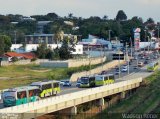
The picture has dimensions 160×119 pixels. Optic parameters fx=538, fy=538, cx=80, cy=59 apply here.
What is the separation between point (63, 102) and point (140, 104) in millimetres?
13448

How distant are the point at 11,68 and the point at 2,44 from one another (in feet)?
74.1

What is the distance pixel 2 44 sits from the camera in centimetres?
13012

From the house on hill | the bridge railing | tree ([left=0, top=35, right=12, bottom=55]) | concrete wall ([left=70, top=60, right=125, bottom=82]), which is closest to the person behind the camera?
the bridge railing

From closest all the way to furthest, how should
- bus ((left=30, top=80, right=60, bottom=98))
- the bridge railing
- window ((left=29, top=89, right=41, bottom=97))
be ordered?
1. the bridge railing
2. window ((left=29, top=89, right=41, bottom=97))
3. bus ((left=30, top=80, right=60, bottom=98))

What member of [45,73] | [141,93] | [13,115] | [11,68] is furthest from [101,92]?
[11,68]

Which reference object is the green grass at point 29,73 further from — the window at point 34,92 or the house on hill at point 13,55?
the window at point 34,92

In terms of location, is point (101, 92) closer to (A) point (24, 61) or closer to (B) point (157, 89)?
(B) point (157, 89)

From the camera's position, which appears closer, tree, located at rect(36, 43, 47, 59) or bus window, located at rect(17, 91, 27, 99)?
bus window, located at rect(17, 91, 27, 99)

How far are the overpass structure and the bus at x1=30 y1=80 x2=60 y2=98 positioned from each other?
9.29 feet

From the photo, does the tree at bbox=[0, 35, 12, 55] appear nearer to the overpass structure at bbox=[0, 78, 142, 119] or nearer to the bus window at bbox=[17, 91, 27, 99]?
the overpass structure at bbox=[0, 78, 142, 119]

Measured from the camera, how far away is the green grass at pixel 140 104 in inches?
2106

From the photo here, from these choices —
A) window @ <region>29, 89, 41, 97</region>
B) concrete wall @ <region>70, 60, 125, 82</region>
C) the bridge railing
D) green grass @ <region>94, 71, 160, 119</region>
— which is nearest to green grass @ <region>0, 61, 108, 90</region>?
concrete wall @ <region>70, 60, 125, 82</region>

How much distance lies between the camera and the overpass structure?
40.4 meters

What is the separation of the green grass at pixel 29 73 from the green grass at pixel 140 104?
19193 mm
